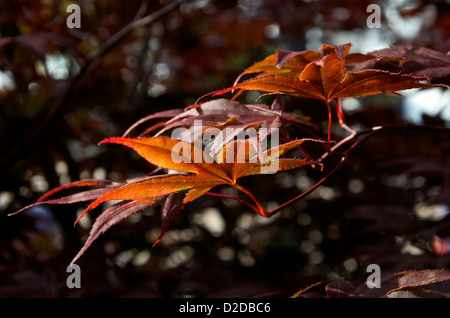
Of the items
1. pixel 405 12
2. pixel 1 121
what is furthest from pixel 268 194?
pixel 405 12

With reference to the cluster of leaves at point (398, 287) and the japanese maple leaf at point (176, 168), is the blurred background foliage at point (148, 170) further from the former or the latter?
the japanese maple leaf at point (176, 168)

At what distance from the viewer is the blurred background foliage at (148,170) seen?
2.80ft

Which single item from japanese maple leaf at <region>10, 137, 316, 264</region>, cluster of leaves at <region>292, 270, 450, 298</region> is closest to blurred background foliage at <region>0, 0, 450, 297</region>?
cluster of leaves at <region>292, 270, 450, 298</region>

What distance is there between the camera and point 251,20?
1.99 metres

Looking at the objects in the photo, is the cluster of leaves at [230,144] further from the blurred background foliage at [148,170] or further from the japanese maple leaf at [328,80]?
the blurred background foliage at [148,170]

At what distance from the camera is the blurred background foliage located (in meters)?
0.85

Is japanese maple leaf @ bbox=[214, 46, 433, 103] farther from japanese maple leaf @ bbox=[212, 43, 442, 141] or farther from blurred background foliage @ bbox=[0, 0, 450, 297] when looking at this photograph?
blurred background foliage @ bbox=[0, 0, 450, 297]

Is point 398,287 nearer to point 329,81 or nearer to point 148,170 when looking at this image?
point 329,81

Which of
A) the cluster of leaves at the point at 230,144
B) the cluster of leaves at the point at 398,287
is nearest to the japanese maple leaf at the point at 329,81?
the cluster of leaves at the point at 230,144

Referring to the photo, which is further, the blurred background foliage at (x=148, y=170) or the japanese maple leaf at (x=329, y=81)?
the blurred background foliage at (x=148, y=170)

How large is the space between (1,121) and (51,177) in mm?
251

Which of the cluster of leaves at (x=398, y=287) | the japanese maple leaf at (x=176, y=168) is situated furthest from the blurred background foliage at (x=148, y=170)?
the japanese maple leaf at (x=176, y=168)

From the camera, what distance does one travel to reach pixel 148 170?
1253 millimetres

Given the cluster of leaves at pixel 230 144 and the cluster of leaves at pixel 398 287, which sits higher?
the cluster of leaves at pixel 230 144
